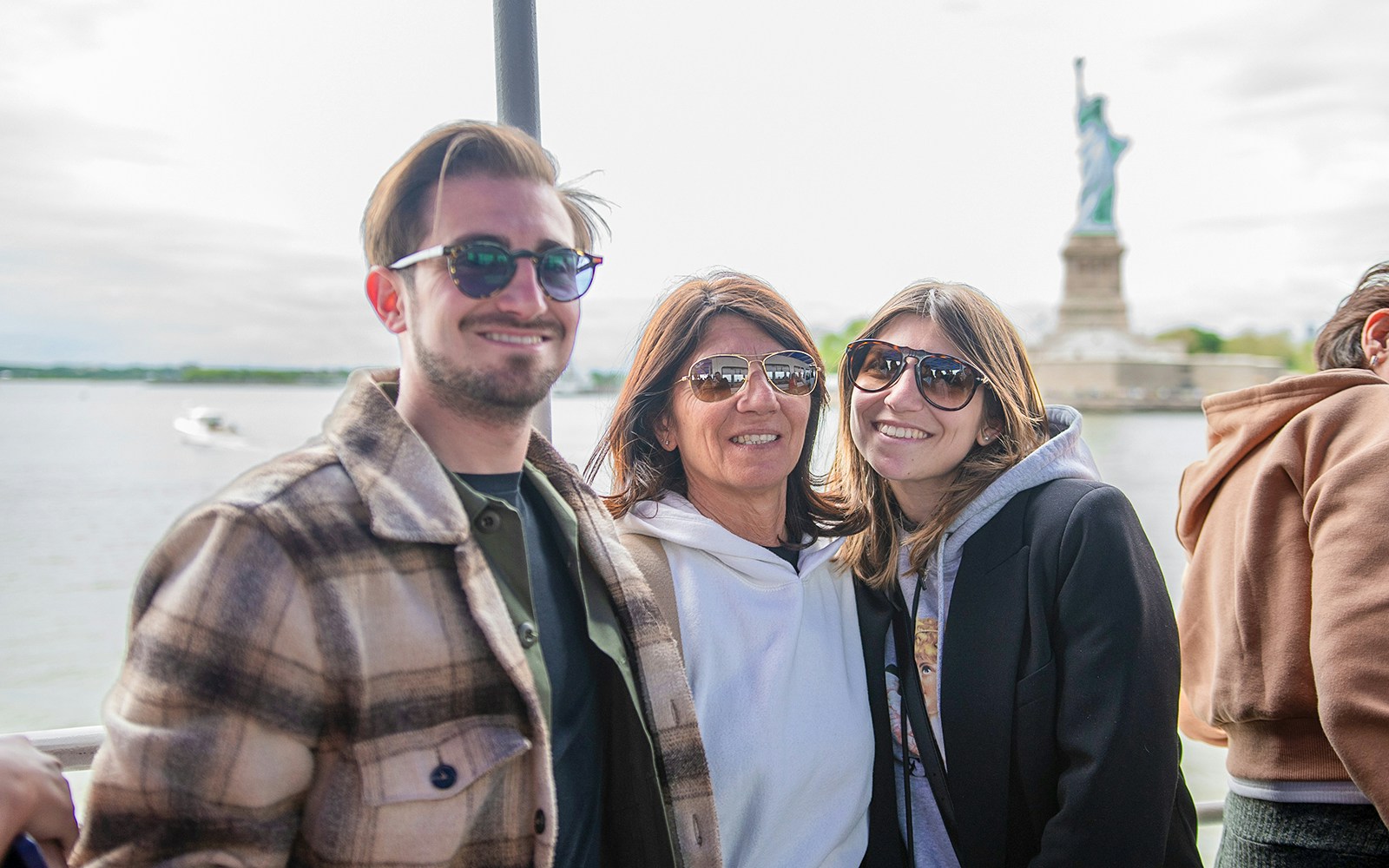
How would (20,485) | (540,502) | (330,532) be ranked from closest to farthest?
1. (330,532)
2. (540,502)
3. (20,485)

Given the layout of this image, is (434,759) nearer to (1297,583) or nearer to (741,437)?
(741,437)

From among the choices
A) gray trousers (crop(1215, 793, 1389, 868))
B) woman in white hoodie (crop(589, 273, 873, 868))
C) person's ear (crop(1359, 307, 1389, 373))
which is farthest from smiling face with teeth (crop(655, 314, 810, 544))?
person's ear (crop(1359, 307, 1389, 373))

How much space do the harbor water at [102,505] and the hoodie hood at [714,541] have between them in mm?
424

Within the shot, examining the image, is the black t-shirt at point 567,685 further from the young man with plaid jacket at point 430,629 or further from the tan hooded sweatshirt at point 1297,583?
the tan hooded sweatshirt at point 1297,583

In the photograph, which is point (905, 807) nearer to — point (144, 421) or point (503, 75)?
point (503, 75)

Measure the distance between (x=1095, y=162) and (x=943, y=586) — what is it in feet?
143

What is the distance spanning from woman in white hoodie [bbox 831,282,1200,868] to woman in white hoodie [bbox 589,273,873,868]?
123 millimetres

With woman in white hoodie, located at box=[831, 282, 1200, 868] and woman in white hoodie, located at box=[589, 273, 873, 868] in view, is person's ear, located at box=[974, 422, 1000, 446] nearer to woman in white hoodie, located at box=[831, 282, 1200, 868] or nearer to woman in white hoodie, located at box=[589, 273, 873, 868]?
woman in white hoodie, located at box=[831, 282, 1200, 868]

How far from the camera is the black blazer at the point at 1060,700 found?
1818 mm

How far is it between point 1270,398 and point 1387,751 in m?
0.79

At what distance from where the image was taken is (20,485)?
37.4 metres

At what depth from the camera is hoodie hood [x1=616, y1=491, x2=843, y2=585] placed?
2.17m

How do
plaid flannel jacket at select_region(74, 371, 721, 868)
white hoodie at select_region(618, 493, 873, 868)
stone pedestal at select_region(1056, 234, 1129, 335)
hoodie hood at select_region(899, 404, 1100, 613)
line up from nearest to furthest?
plaid flannel jacket at select_region(74, 371, 721, 868), white hoodie at select_region(618, 493, 873, 868), hoodie hood at select_region(899, 404, 1100, 613), stone pedestal at select_region(1056, 234, 1129, 335)

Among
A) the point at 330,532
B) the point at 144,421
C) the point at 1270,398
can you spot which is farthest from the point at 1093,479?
the point at 144,421
